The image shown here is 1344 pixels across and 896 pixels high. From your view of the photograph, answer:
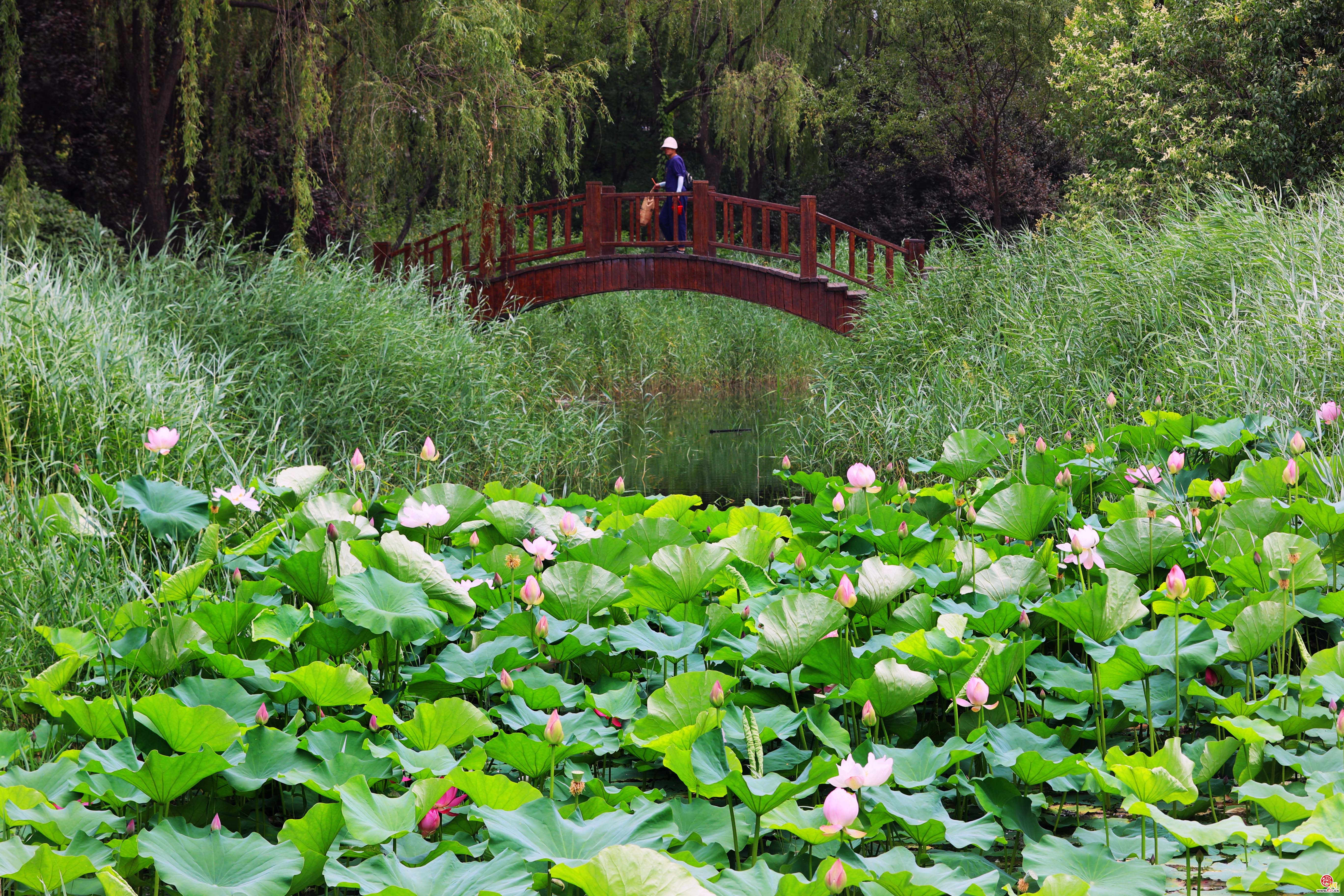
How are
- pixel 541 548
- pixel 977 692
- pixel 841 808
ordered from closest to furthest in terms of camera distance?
pixel 841 808 < pixel 977 692 < pixel 541 548

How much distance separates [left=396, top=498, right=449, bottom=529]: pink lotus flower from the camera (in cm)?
266

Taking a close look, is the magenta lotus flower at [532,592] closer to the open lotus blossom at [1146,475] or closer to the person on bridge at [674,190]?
the open lotus blossom at [1146,475]

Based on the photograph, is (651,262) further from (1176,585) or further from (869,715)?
(869,715)

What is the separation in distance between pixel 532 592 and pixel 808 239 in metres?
8.81

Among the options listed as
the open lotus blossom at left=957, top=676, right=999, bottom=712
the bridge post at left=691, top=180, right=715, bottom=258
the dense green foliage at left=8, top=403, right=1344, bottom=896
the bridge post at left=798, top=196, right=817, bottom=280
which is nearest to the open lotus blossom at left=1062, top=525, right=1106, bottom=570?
the dense green foliage at left=8, top=403, right=1344, bottom=896

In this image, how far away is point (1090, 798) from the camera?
80.7 inches

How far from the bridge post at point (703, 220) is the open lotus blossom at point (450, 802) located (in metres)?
9.48

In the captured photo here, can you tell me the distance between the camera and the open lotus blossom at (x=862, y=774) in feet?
4.90

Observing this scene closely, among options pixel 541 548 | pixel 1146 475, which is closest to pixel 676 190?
pixel 1146 475

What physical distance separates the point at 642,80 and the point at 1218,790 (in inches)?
889

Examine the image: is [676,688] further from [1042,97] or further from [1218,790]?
[1042,97]

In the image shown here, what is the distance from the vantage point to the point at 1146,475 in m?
3.40

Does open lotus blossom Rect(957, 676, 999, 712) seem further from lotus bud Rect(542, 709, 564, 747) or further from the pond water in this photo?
the pond water

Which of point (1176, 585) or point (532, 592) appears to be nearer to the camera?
point (1176, 585)
